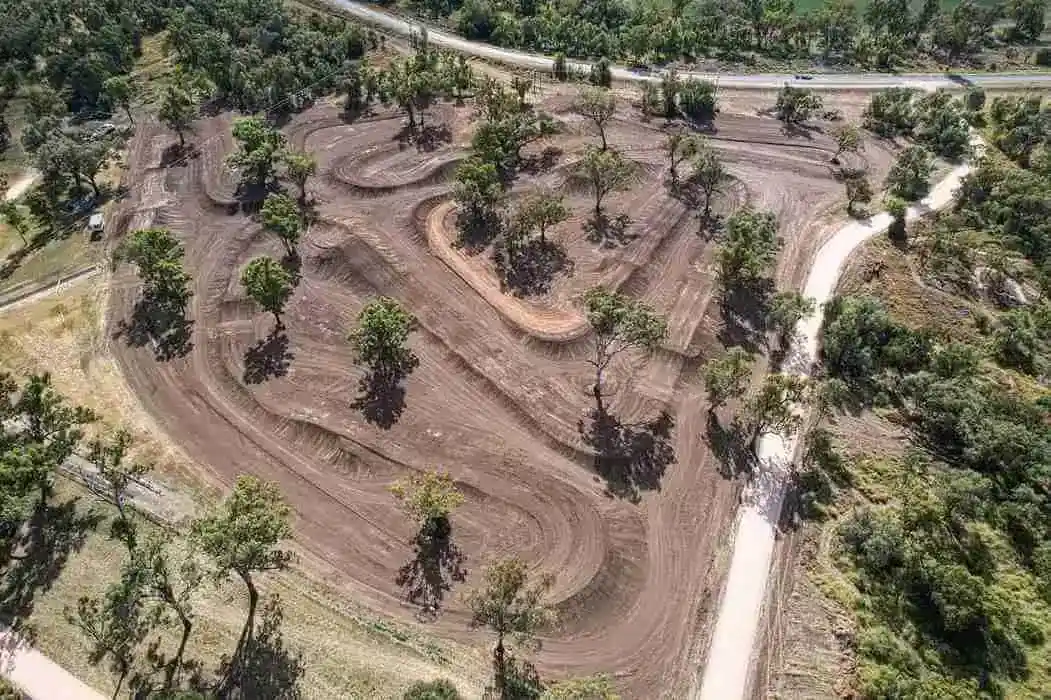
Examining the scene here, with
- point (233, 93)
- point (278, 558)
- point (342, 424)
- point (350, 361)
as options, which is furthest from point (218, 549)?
point (233, 93)

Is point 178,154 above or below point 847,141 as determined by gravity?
below

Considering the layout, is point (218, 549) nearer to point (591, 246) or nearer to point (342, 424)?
point (342, 424)

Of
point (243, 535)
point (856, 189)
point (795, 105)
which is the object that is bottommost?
point (243, 535)

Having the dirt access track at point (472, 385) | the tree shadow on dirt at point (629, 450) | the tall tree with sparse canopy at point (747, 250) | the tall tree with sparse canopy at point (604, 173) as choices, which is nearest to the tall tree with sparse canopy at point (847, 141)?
the dirt access track at point (472, 385)

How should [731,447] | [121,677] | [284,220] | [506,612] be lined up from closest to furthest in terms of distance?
[506,612] < [121,677] < [731,447] < [284,220]

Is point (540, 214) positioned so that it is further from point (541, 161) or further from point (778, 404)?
point (778, 404)

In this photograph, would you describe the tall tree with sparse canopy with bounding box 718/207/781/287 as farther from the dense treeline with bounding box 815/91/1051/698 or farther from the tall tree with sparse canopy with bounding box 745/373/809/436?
the tall tree with sparse canopy with bounding box 745/373/809/436

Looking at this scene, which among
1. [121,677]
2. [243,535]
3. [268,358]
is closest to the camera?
[243,535]

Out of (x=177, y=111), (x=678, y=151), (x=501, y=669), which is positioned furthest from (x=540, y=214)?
(x=177, y=111)
